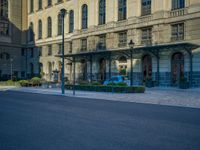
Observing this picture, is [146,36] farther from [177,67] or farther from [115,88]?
[115,88]

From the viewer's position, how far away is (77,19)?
4209 centimetres

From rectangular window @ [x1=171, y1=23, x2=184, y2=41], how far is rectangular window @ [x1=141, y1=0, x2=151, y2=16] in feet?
14.1

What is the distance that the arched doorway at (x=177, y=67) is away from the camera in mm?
29016

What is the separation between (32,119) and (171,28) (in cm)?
2437

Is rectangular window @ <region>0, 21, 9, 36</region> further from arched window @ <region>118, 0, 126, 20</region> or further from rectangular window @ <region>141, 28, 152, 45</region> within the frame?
rectangular window @ <region>141, 28, 152, 45</region>

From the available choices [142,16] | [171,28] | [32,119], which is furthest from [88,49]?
[32,119]

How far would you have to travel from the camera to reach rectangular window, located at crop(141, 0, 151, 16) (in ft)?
105

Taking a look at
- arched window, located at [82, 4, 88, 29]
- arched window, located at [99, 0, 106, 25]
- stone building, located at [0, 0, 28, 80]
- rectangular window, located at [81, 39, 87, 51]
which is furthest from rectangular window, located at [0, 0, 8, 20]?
arched window, located at [99, 0, 106, 25]

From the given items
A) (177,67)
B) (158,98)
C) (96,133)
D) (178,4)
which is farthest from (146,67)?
(96,133)

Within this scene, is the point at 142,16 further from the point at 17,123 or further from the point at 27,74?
the point at 27,74

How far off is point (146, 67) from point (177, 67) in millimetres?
4237

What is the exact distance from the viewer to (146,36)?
3209 centimetres

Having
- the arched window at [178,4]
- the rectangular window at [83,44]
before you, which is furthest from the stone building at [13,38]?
the arched window at [178,4]

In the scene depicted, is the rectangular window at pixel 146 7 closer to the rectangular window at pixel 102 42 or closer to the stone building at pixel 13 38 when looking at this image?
the rectangular window at pixel 102 42
